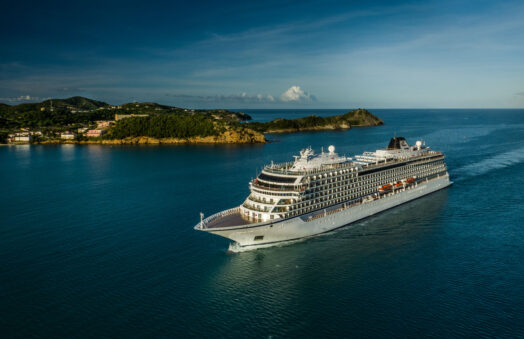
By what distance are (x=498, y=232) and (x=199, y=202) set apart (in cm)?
3715

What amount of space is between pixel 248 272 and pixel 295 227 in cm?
754

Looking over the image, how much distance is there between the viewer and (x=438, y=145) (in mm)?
99562

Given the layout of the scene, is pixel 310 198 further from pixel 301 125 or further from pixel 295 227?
pixel 301 125

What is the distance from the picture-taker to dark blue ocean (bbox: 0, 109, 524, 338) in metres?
21.6

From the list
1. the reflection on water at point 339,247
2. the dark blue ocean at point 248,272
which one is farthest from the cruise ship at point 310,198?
the dark blue ocean at point 248,272

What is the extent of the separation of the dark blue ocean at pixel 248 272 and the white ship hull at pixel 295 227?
105cm

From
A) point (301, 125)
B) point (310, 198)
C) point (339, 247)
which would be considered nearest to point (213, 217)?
point (310, 198)

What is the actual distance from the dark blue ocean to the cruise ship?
148 cm

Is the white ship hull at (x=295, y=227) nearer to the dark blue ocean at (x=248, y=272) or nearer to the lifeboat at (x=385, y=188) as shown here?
the dark blue ocean at (x=248, y=272)

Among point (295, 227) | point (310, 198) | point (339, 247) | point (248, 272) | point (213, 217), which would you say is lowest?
point (248, 272)

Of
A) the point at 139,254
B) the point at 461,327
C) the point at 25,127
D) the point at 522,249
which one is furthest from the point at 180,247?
the point at 25,127

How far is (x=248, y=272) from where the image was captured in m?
27.6

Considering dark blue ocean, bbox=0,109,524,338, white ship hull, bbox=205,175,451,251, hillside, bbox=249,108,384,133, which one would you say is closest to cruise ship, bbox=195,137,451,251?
white ship hull, bbox=205,175,451,251

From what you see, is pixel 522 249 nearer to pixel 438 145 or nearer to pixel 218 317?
pixel 218 317
